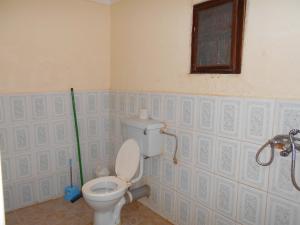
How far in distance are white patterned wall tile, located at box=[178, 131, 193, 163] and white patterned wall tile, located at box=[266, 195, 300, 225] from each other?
2.13ft

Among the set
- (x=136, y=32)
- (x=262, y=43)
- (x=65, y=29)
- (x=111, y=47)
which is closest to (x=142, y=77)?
(x=136, y=32)

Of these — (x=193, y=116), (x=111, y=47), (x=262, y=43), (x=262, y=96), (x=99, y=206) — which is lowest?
(x=99, y=206)

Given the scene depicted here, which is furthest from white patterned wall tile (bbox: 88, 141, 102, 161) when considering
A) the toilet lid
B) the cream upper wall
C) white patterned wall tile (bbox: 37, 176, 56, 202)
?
the cream upper wall

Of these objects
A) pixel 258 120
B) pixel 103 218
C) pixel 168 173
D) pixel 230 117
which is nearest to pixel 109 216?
pixel 103 218

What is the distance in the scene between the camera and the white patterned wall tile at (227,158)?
1.62m

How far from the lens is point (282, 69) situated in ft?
4.45

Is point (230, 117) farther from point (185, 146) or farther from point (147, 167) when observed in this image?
point (147, 167)

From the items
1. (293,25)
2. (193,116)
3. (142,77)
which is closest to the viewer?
(293,25)

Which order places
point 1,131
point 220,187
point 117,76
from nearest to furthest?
point 220,187 → point 1,131 → point 117,76

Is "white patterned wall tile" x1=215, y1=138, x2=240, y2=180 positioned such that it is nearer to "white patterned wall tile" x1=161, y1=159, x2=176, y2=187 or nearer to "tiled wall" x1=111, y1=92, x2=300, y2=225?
"tiled wall" x1=111, y1=92, x2=300, y2=225

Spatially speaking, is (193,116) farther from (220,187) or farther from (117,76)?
(117,76)

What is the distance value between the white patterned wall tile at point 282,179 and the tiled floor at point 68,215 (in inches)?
42.3

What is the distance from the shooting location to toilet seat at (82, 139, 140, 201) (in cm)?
203

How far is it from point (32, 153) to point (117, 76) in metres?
1.20
